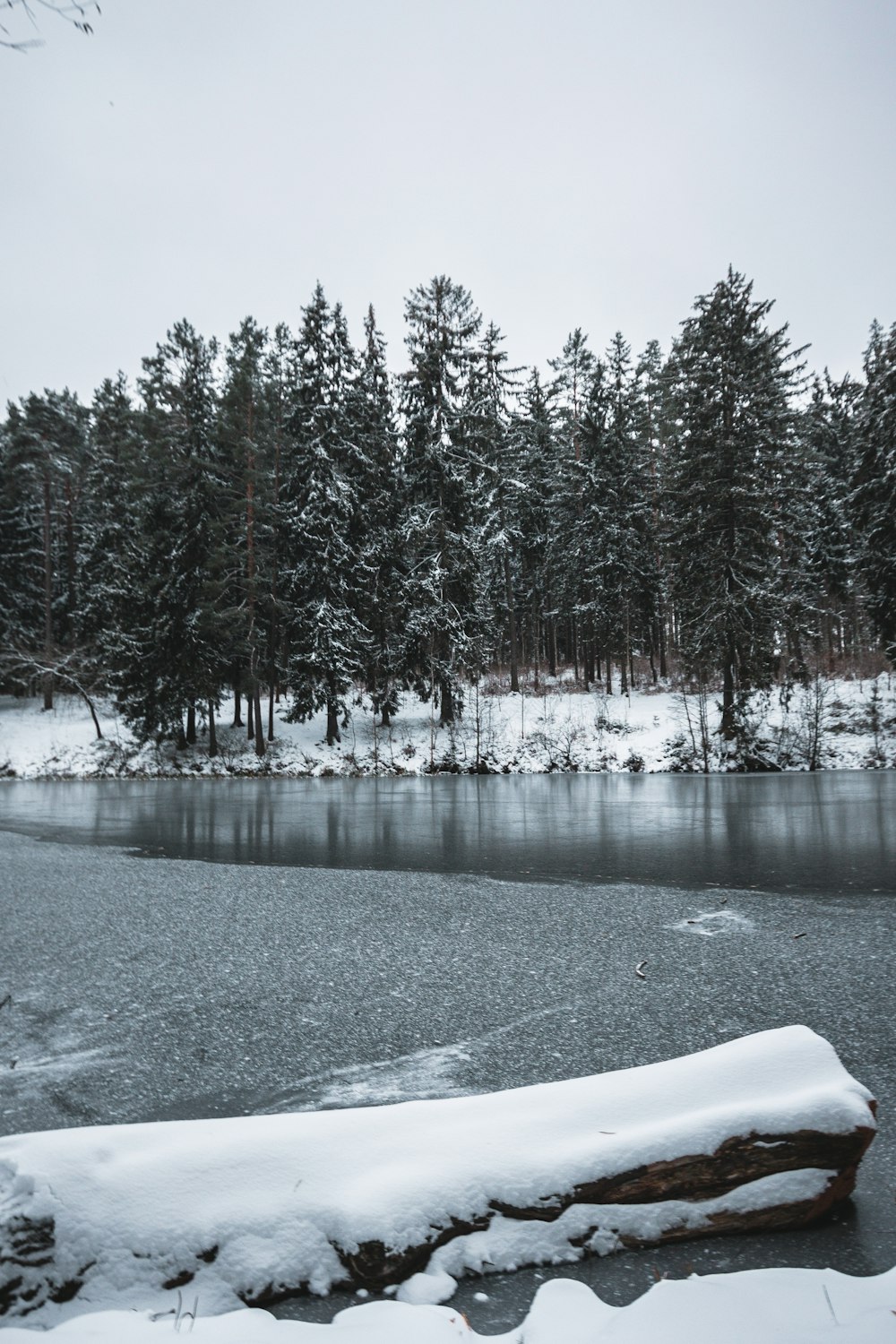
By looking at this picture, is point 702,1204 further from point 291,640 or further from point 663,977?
point 291,640

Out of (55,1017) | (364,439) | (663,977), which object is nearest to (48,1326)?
(55,1017)

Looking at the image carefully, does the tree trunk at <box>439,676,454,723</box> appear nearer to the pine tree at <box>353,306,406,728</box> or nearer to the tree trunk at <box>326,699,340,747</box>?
the pine tree at <box>353,306,406,728</box>

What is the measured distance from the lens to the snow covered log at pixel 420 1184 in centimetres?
176

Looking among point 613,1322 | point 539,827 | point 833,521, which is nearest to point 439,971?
point 613,1322

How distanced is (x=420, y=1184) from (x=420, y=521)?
25.5m

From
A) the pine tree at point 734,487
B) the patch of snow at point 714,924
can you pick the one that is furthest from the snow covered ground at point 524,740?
the patch of snow at point 714,924

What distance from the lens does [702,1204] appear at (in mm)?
2027

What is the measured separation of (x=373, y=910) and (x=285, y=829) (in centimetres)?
590

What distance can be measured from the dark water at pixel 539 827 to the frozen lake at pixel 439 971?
3.6 inches

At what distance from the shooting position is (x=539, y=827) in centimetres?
1161

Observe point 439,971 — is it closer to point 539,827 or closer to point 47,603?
point 539,827

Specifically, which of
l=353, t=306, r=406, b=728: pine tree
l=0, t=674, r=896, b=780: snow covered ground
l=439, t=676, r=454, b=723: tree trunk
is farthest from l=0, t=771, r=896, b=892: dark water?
l=353, t=306, r=406, b=728: pine tree

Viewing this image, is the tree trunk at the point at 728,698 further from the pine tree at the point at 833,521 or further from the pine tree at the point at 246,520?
the pine tree at the point at 246,520

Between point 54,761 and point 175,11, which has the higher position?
point 175,11
